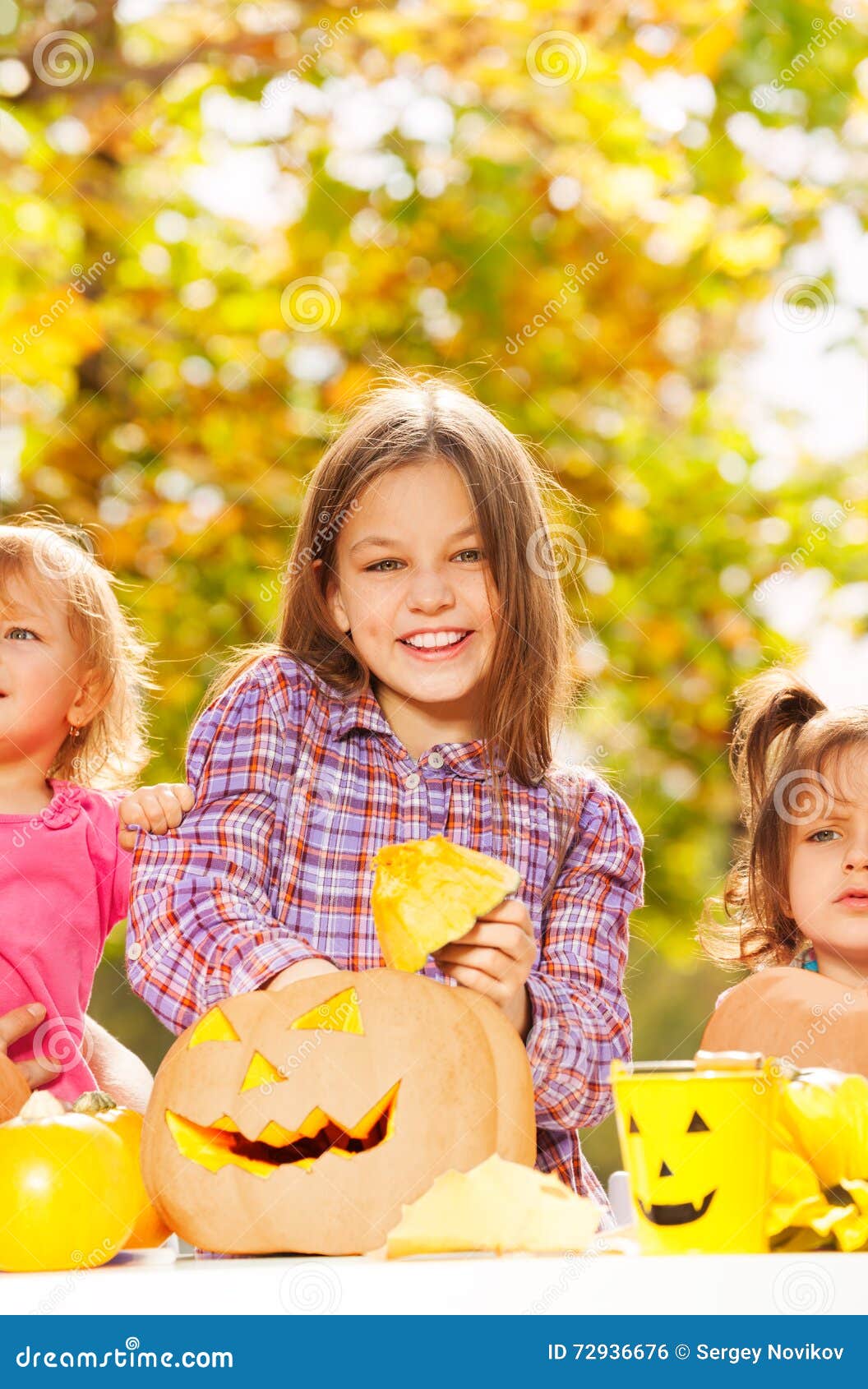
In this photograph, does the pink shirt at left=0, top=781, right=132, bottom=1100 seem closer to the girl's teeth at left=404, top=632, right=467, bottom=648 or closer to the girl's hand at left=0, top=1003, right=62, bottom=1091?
the girl's hand at left=0, top=1003, right=62, bottom=1091

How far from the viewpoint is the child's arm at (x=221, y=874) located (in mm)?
1483

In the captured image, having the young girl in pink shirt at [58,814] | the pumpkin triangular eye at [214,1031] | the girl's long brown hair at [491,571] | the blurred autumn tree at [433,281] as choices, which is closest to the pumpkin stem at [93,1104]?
the pumpkin triangular eye at [214,1031]

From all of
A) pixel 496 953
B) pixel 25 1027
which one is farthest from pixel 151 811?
pixel 496 953

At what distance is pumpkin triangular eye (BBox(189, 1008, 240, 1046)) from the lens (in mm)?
1204

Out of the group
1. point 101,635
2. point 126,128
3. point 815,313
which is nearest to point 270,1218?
point 101,635

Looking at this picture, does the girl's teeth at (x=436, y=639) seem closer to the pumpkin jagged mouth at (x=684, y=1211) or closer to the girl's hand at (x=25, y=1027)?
the girl's hand at (x=25, y=1027)

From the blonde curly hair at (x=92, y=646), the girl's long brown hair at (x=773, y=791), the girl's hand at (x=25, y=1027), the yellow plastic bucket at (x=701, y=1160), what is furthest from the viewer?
the blonde curly hair at (x=92, y=646)

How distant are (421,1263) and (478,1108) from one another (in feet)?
0.87

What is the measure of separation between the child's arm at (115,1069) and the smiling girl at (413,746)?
1.15ft

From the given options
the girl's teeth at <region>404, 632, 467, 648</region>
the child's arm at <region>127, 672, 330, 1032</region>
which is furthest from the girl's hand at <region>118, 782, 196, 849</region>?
the girl's teeth at <region>404, 632, 467, 648</region>

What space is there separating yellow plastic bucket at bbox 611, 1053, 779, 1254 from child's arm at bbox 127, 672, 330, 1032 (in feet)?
1.33

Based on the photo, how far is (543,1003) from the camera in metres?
1.54

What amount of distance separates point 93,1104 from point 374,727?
712mm

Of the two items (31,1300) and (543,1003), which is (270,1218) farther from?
(543,1003)
